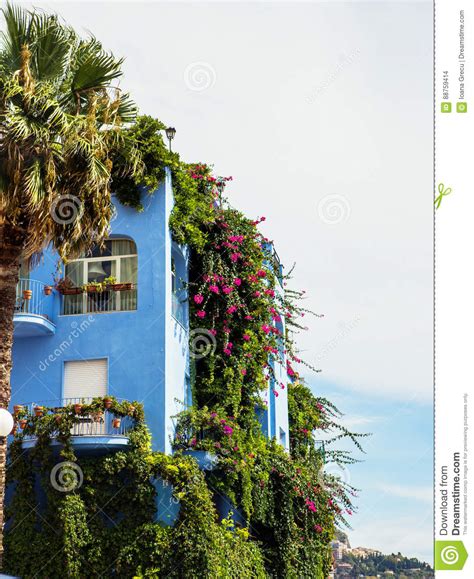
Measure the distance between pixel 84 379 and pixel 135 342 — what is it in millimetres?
1499

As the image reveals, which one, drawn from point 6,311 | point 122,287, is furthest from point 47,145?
point 122,287

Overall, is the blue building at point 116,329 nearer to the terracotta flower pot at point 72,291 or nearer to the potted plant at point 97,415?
the terracotta flower pot at point 72,291

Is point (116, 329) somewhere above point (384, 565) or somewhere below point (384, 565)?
above

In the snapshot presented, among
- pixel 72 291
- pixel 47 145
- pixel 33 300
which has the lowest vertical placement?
pixel 33 300

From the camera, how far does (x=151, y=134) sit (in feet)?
71.7

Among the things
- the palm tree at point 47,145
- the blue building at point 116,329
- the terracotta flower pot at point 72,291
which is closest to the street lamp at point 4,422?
the palm tree at point 47,145

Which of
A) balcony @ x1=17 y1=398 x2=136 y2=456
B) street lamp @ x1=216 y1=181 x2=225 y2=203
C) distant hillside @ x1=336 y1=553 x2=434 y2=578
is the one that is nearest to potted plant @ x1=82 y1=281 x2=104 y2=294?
balcony @ x1=17 y1=398 x2=136 y2=456

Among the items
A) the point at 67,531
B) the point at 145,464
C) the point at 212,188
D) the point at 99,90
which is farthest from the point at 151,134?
the point at 67,531

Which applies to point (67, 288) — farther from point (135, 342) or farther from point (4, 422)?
point (4, 422)

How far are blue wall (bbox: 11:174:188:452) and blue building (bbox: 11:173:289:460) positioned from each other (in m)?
0.02

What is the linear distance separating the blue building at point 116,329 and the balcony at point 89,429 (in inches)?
34.8

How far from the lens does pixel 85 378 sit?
21.1m

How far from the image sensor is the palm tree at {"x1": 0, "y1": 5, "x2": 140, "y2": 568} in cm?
1523
